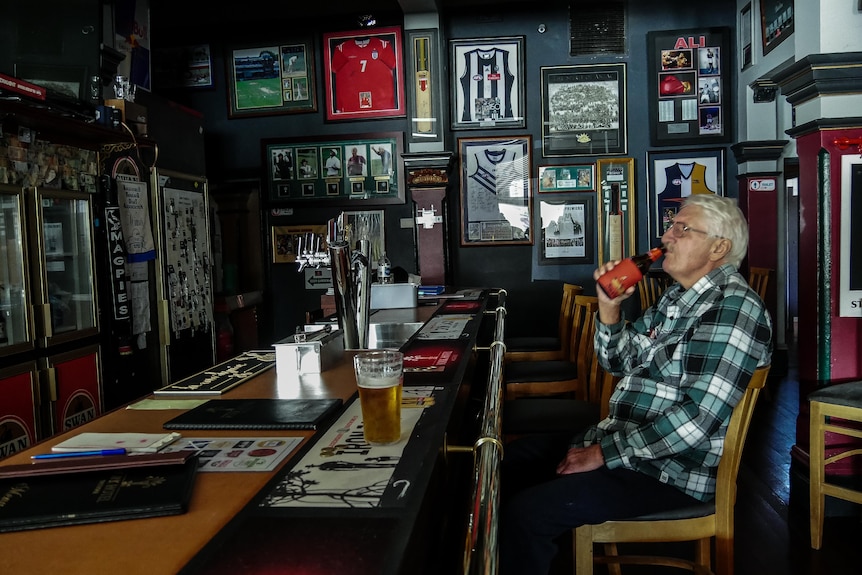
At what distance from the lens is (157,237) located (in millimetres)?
4527

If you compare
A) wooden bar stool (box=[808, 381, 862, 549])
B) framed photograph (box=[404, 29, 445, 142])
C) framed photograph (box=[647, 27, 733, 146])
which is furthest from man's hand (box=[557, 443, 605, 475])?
framed photograph (box=[647, 27, 733, 146])

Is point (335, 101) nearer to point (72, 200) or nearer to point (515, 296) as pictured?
point (515, 296)

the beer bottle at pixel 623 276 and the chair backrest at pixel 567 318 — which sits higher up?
the beer bottle at pixel 623 276

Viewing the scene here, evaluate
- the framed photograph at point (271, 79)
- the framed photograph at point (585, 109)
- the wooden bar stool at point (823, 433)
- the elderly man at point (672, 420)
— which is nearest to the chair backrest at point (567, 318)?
the wooden bar stool at point (823, 433)

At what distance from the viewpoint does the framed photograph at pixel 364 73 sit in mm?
6094

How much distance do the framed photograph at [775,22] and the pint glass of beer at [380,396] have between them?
4978 mm

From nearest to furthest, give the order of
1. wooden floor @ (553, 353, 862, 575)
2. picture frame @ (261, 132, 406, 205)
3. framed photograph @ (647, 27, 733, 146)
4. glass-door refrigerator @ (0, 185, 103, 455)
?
wooden floor @ (553, 353, 862, 575), glass-door refrigerator @ (0, 185, 103, 455), framed photograph @ (647, 27, 733, 146), picture frame @ (261, 132, 406, 205)

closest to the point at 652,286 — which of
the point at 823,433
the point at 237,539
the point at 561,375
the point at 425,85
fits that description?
the point at 425,85

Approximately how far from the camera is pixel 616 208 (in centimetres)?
601

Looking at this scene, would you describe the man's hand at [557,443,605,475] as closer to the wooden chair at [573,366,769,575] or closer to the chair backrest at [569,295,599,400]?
the wooden chair at [573,366,769,575]

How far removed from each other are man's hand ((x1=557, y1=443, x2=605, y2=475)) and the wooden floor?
0.94m

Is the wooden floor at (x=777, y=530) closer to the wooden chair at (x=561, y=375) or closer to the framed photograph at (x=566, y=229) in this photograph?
the wooden chair at (x=561, y=375)

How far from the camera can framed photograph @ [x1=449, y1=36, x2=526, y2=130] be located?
6.02 metres

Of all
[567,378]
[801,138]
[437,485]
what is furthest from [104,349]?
[801,138]
